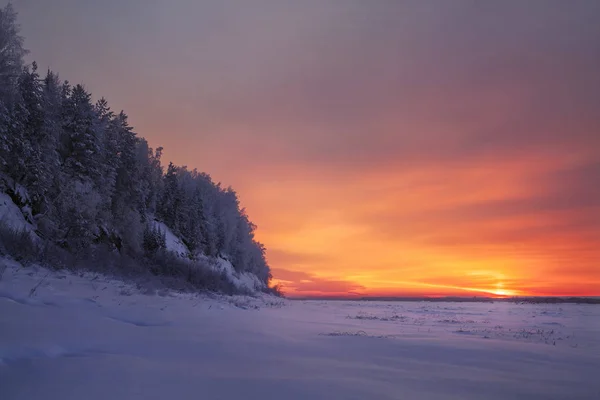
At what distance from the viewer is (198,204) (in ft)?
149

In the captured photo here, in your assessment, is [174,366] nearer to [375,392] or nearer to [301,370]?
[301,370]

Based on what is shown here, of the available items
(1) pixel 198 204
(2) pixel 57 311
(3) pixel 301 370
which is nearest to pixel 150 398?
(3) pixel 301 370

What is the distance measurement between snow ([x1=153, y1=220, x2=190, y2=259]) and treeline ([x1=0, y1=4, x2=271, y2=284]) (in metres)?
0.87

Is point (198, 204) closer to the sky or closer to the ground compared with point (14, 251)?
closer to the sky

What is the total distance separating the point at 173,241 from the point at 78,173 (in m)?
13.2

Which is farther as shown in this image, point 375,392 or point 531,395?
point 531,395

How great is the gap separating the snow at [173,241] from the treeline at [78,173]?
34.3 inches

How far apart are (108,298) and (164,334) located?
3.24 meters

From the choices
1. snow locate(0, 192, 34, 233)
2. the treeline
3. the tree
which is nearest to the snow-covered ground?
snow locate(0, 192, 34, 233)

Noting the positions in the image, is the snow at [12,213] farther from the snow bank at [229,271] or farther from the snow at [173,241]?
the snow bank at [229,271]

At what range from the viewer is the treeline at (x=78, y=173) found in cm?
1900

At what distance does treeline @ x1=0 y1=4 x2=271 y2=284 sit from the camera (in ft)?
62.3

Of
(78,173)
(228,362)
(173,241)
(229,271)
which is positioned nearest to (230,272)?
(229,271)

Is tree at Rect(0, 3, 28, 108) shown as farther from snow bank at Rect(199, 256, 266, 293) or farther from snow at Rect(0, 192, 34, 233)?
snow bank at Rect(199, 256, 266, 293)
